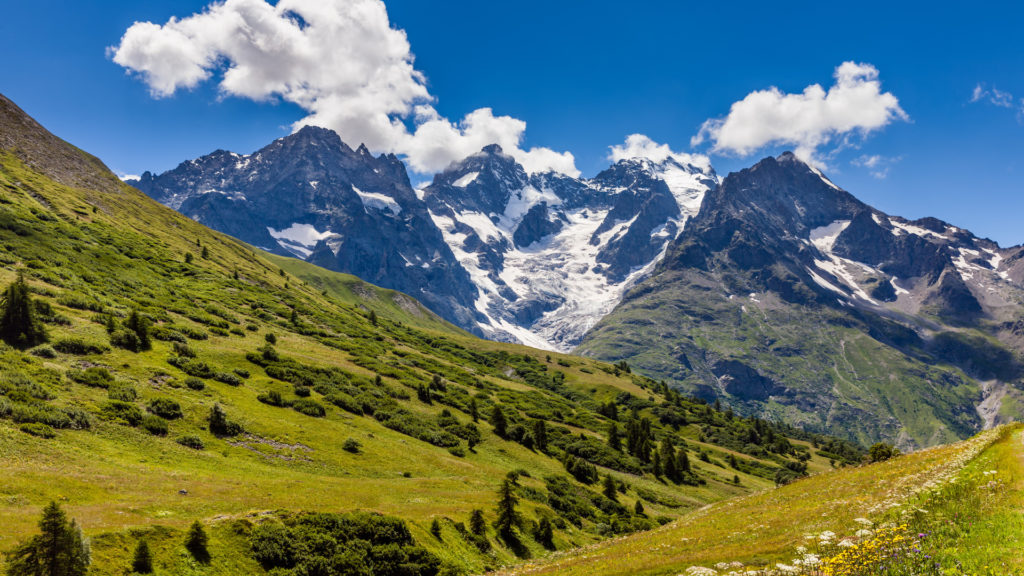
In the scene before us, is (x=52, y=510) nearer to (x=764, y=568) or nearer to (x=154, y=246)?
(x=764, y=568)

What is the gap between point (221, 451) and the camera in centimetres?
4231

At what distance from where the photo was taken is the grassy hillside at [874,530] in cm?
1473

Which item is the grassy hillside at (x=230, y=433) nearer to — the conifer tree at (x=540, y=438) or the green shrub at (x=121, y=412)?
the green shrub at (x=121, y=412)

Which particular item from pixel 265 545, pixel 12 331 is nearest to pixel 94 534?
pixel 265 545

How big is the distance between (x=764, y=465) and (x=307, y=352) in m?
146

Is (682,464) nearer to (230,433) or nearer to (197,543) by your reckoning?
(230,433)

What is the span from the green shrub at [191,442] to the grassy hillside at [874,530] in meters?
28.6

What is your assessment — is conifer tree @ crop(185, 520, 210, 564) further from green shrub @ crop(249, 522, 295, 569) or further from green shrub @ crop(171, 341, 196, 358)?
green shrub @ crop(171, 341, 196, 358)

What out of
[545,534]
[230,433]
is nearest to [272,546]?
[230,433]

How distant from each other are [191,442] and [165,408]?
17.2 feet

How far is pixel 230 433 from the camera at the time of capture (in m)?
46.2

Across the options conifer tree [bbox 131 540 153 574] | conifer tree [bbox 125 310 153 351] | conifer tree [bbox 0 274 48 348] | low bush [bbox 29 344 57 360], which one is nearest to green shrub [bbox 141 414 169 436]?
low bush [bbox 29 344 57 360]

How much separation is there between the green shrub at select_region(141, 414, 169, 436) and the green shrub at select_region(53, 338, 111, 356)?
14421mm

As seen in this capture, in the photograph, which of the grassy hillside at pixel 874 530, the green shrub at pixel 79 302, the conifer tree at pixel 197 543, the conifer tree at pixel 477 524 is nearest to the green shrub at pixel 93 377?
the green shrub at pixel 79 302
